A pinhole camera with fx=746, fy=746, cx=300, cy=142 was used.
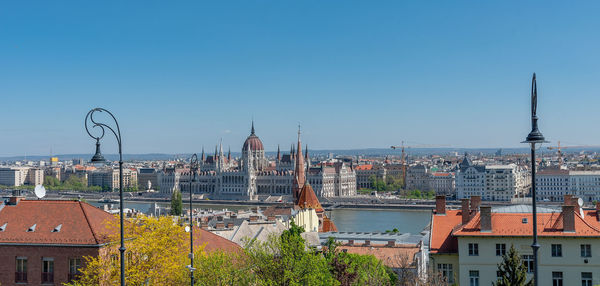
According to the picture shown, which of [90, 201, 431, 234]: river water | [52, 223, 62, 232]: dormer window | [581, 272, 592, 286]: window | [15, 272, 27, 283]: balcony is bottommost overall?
[90, 201, 431, 234]: river water

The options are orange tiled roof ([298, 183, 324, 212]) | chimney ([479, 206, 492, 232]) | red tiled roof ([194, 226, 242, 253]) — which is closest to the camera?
chimney ([479, 206, 492, 232])

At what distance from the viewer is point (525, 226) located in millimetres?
15188

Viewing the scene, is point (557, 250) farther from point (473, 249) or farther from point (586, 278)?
point (473, 249)

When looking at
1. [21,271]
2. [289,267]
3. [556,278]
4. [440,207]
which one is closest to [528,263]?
[556,278]

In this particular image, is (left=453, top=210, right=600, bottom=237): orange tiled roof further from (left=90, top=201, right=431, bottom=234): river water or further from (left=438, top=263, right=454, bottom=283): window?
(left=90, top=201, right=431, bottom=234): river water

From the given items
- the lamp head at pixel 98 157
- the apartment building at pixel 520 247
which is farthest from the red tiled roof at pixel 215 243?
the lamp head at pixel 98 157

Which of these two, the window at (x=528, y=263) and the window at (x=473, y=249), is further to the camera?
the window at (x=473, y=249)

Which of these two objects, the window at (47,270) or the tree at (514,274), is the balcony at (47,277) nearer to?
the window at (47,270)

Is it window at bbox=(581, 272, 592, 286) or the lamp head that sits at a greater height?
the lamp head

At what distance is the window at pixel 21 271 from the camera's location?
1346 centimetres

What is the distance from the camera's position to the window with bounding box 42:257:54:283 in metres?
13.3

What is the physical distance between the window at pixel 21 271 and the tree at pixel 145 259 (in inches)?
44.2

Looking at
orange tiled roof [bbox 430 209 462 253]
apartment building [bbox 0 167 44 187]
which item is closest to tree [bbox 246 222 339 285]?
orange tiled roof [bbox 430 209 462 253]

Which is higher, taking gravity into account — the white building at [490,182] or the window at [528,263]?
the window at [528,263]
